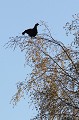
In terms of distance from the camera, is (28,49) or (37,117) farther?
(28,49)

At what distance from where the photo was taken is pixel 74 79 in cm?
1064

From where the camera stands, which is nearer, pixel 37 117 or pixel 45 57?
pixel 37 117

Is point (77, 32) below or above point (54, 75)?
above

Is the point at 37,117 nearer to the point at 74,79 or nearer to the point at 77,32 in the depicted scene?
the point at 74,79

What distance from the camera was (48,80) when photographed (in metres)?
10.8

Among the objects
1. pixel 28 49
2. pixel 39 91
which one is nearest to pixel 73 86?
pixel 39 91

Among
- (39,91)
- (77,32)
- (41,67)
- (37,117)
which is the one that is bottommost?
(37,117)

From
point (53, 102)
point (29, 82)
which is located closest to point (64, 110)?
point (53, 102)

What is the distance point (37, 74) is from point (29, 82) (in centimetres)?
36

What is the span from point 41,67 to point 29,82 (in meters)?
0.58

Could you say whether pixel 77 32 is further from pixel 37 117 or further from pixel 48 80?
pixel 37 117

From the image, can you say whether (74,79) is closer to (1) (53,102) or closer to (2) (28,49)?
(1) (53,102)

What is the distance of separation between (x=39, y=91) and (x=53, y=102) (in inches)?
19.0

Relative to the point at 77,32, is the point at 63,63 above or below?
below
